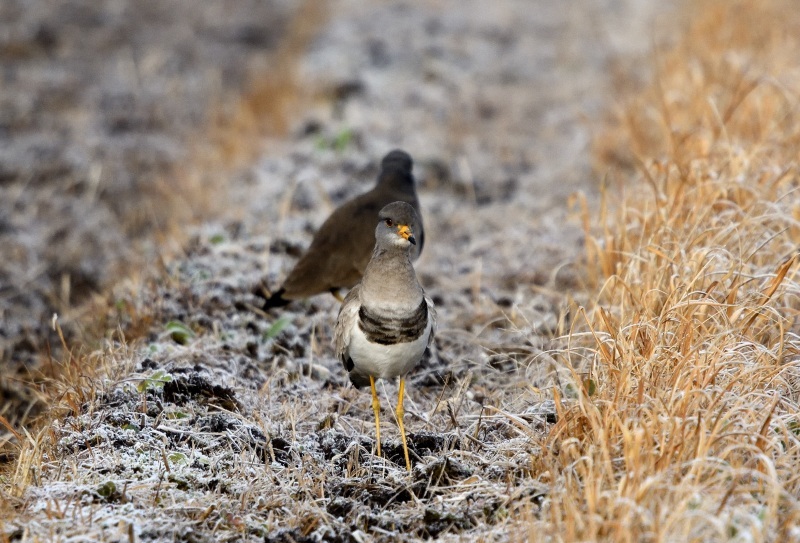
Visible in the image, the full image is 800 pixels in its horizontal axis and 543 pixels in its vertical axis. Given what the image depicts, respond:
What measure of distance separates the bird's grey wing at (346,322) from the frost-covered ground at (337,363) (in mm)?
381

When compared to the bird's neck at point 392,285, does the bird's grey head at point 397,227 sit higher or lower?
higher

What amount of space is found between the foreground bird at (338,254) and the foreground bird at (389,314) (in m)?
0.98

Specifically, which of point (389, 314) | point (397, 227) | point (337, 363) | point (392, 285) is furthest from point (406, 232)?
point (337, 363)

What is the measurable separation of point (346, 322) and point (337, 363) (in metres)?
1.00

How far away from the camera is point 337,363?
4.88 meters

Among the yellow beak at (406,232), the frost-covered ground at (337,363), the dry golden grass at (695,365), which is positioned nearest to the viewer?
the dry golden grass at (695,365)

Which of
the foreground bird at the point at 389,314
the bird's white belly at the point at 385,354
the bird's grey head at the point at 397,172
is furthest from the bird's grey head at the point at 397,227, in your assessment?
the bird's grey head at the point at 397,172

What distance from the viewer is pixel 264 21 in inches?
504

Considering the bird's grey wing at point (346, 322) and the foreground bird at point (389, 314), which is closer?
the foreground bird at point (389, 314)

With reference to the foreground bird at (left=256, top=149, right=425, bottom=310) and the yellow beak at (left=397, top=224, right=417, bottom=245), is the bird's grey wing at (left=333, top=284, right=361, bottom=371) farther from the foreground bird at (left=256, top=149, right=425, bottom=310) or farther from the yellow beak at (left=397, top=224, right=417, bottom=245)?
the foreground bird at (left=256, top=149, right=425, bottom=310)

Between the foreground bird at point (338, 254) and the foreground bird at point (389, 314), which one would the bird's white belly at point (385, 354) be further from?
the foreground bird at point (338, 254)

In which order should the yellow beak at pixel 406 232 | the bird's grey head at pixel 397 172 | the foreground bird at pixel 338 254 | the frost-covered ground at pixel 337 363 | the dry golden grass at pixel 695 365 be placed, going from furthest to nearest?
the bird's grey head at pixel 397 172 → the foreground bird at pixel 338 254 → the yellow beak at pixel 406 232 → the frost-covered ground at pixel 337 363 → the dry golden grass at pixel 695 365

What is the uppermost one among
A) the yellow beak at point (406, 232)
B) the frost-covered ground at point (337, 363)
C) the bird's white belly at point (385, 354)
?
the yellow beak at point (406, 232)

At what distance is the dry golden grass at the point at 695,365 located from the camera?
2.81 metres
